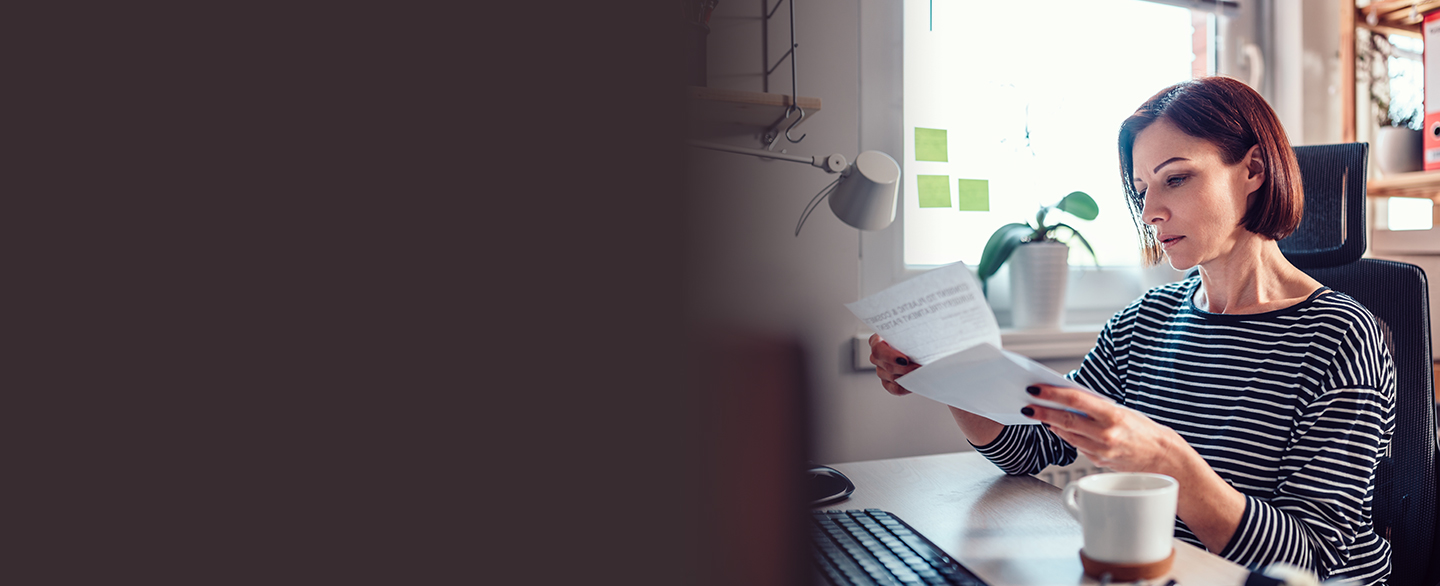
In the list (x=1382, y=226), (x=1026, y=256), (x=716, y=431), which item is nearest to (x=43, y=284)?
(x=716, y=431)

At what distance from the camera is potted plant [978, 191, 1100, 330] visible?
1.37 metres

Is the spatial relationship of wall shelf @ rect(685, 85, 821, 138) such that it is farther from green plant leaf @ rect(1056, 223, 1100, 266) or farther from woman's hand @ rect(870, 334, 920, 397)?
green plant leaf @ rect(1056, 223, 1100, 266)

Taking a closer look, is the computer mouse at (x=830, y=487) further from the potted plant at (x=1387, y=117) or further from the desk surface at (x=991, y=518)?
the potted plant at (x=1387, y=117)

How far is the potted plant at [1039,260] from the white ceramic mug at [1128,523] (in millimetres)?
806

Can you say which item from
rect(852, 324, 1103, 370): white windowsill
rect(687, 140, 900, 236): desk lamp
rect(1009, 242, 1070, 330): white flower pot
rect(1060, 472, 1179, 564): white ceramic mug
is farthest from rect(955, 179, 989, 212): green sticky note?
rect(1060, 472, 1179, 564): white ceramic mug

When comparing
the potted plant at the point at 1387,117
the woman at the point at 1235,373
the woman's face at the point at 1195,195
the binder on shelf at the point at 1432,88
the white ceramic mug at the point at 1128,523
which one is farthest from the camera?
the potted plant at the point at 1387,117

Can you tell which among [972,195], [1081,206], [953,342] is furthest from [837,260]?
[953,342]

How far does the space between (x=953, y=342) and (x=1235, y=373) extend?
0.55 meters

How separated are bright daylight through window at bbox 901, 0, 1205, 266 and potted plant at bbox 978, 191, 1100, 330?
9cm

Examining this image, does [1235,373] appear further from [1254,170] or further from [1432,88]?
[1432,88]

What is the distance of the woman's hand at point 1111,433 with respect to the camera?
A: 661 mm

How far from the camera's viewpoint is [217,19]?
103 mm

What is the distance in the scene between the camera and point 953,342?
646 mm

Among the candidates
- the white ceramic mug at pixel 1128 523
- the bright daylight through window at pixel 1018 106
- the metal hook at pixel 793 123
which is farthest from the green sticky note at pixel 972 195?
the white ceramic mug at pixel 1128 523
